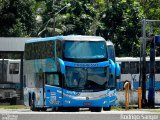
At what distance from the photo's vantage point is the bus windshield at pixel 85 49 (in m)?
30.8

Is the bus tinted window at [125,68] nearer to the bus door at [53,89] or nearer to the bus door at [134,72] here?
the bus door at [134,72]

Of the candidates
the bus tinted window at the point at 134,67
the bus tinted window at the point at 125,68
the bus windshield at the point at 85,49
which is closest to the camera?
the bus windshield at the point at 85,49

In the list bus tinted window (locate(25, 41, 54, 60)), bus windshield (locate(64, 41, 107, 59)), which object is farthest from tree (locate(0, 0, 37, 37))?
bus windshield (locate(64, 41, 107, 59))

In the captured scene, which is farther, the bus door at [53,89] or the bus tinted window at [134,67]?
the bus tinted window at [134,67]

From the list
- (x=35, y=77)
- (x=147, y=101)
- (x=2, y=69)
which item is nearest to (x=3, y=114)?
(x=35, y=77)

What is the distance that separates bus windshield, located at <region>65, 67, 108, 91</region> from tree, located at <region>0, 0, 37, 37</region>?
26308mm

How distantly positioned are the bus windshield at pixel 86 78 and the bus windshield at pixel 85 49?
621mm

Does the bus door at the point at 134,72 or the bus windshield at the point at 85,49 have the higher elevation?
the bus windshield at the point at 85,49

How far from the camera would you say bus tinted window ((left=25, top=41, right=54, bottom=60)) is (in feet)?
106

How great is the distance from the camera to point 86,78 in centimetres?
3117

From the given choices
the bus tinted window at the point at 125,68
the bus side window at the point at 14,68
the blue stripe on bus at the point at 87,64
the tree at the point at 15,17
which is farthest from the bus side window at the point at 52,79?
the bus side window at the point at 14,68

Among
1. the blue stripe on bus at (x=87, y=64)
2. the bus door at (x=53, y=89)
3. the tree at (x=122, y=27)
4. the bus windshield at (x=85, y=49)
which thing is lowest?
the bus door at (x=53, y=89)

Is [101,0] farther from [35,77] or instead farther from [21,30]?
[35,77]

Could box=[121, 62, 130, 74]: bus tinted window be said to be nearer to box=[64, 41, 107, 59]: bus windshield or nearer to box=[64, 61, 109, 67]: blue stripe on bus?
box=[64, 41, 107, 59]: bus windshield
